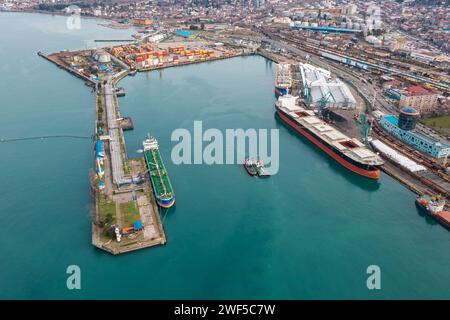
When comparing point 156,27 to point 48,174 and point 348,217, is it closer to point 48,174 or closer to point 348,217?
point 48,174

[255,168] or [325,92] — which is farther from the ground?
[325,92]

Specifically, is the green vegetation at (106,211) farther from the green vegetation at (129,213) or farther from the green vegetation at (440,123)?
the green vegetation at (440,123)

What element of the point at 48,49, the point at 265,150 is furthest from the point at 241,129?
the point at 48,49

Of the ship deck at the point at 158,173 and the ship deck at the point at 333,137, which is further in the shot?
the ship deck at the point at 333,137

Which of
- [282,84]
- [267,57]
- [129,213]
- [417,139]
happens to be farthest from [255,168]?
[267,57]

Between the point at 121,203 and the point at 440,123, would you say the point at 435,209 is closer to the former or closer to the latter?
the point at 440,123

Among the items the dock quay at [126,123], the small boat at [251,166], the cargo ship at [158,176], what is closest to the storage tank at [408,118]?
the small boat at [251,166]
